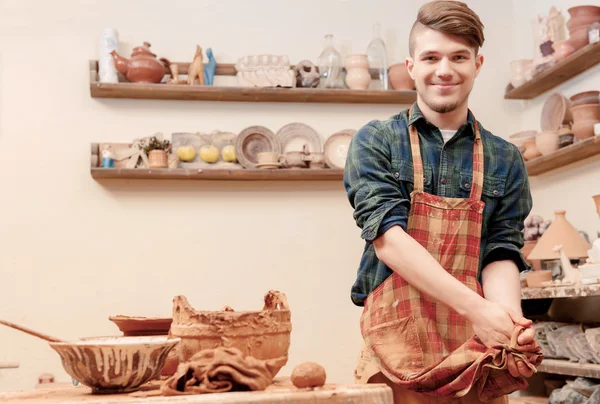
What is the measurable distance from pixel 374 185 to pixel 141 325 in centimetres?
60

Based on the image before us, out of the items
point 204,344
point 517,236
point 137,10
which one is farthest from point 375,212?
point 137,10

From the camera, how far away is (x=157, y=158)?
3.91 m

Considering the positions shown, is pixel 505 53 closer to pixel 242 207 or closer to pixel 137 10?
pixel 242 207

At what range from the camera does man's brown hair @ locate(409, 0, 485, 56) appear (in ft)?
5.42

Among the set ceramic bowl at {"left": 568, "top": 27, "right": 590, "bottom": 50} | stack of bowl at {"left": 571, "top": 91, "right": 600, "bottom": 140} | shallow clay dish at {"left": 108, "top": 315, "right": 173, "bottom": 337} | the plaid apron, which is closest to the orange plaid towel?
the plaid apron

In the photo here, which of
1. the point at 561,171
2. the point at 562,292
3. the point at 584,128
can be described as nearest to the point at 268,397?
the point at 562,292

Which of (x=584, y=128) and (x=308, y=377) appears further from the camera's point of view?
(x=584, y=128)

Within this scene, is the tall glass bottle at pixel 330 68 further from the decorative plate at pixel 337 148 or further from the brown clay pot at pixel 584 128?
the brown clay pot at pixel 584 128

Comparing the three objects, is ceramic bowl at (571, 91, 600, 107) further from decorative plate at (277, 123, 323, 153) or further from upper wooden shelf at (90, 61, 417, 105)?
decorative plate at (277, 123, 323, 153)

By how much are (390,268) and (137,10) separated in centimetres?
296

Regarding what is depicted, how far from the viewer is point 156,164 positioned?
3918mm

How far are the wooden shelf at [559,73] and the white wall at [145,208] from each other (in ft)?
1.95

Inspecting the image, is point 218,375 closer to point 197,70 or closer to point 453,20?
point 453,20

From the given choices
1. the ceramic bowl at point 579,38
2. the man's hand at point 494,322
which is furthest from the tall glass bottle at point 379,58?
the man's hand at point 494,322
